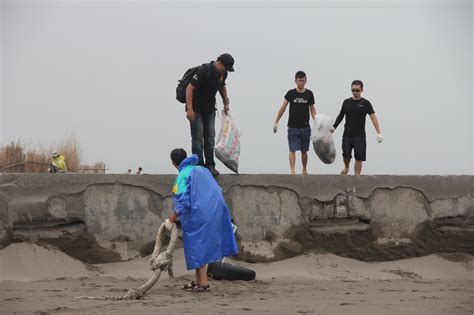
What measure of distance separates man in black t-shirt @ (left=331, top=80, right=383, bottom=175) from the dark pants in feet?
5.95

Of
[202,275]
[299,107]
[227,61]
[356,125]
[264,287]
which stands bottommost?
[264,287]

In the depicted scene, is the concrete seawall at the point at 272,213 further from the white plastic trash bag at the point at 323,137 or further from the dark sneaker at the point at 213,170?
the white plastic trash bag at the point at 323,137

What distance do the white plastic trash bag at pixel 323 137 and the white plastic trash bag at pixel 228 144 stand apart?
1328 millimetres

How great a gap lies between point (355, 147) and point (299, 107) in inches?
31.7

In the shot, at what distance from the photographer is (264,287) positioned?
5.88 metres

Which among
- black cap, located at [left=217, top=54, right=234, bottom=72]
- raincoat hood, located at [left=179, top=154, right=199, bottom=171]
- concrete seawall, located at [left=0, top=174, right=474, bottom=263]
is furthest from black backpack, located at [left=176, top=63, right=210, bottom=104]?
raincoat hood, located at [left=179, top=154, right=199, bottom=171]

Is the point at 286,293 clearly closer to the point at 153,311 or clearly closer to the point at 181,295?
the point at 181,295

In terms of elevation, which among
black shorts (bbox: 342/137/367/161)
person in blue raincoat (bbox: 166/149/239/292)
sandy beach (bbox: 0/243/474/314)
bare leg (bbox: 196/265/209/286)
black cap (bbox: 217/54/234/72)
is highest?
black cap (bbox: 217/54/234/72)

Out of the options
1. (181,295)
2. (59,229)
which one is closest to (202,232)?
(181,295)

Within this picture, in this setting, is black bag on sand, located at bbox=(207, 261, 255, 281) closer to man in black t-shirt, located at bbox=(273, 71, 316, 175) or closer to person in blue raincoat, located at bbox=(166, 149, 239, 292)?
person in blue raincoat, located at bbox=(166, 149, 239, 292)

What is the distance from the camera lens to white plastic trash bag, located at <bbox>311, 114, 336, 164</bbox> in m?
7.89

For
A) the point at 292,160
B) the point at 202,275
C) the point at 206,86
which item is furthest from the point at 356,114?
the point at 202,275

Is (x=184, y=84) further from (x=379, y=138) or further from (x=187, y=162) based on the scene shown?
(x=379, y=138)

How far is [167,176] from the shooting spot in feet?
22.0
